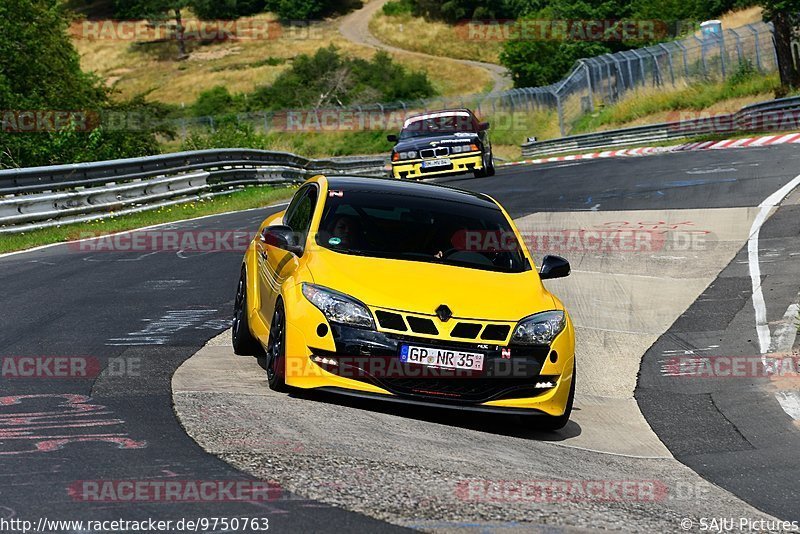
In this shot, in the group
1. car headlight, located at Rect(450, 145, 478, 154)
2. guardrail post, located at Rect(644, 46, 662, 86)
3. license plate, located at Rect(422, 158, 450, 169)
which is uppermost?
car headlight, located at Rect(450, 145, 478, 154)

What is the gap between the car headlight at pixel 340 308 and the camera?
7723 millimetres

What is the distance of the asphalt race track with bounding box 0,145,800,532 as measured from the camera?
17.8 ft

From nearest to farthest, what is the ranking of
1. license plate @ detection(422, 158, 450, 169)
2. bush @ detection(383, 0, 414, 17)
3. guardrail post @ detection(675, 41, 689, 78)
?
license plate @ detection(422, 158, 450, 169)
guardrail post @ detection(675, 41, 689, 78)
bush @ detection(383, 0, 414, 17)

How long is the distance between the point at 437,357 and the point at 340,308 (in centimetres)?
69

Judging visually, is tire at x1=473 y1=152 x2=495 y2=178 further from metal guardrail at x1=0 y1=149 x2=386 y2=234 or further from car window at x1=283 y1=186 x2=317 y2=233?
car window at x1=283 y1=186 x2=317 y2=233

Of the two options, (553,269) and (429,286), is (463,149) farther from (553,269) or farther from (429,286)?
(429,286)

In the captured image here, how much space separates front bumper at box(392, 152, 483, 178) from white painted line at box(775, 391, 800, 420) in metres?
18.7

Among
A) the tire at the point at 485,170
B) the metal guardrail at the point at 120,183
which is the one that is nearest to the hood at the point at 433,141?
the tire at the point at 485,170

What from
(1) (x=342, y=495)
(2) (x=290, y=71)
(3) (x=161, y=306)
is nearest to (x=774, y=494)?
(1) (x=342, y=495)

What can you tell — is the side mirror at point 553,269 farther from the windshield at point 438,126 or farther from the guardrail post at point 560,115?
the guardrail post at point 560,115

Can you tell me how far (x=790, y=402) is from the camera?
30.1ft

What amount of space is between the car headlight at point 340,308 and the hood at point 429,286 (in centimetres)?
5

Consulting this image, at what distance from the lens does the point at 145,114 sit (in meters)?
41.4

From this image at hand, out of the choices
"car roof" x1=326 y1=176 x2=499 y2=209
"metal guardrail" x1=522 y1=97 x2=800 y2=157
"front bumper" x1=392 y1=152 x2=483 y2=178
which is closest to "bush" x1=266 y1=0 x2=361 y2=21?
"metal guardrail" x1=522 y1=97 x2=800 y2=157
